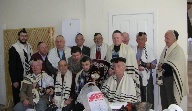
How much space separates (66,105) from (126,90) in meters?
0.87

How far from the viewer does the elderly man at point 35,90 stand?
3367mm

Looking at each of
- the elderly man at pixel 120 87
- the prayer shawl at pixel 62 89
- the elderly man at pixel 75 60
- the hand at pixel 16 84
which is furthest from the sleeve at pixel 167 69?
the hand at pixel 16 84

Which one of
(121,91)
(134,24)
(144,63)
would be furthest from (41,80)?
(134,24)

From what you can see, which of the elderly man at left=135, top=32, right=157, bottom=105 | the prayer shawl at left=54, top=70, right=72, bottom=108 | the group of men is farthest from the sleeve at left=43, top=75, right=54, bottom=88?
the elderly man at left=135, top=32, right=157, bottom=105

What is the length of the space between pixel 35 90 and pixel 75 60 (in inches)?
25.3

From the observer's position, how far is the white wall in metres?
4.29

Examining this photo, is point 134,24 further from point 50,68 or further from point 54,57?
point 50,68

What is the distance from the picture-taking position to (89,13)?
4734mm

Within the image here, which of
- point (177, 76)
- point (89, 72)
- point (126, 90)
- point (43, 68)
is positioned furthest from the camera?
point (43, 68)

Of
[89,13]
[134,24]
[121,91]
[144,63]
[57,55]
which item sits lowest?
[121,91]

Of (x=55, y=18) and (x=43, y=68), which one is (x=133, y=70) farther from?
(x=55, y=18)

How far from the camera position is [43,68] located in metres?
3.80

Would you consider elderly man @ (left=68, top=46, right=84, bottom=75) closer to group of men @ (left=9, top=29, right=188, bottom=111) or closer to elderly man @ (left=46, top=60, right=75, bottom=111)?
group of men @ (left=9, top=29, right=188, bottom=111)

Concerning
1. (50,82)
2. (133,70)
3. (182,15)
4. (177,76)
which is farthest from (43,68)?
(182,15)
